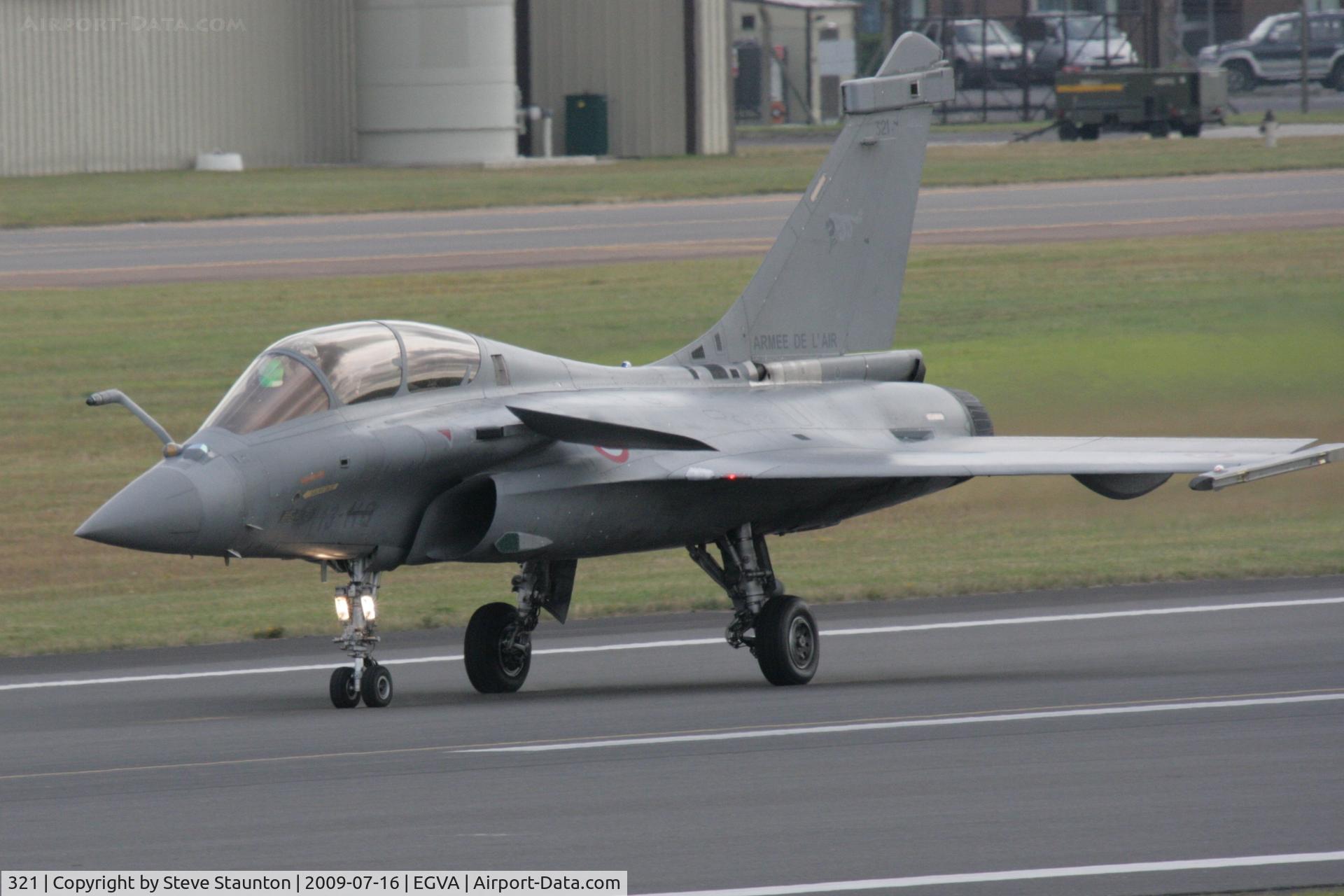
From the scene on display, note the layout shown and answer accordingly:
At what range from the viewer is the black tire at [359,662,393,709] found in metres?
13.5

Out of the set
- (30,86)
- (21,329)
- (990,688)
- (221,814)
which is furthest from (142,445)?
(30,86)

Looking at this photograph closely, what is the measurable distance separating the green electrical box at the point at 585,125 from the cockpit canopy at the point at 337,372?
1841 inches

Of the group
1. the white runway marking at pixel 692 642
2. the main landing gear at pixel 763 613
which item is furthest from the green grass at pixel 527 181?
the main landing gear at pixel 763 613

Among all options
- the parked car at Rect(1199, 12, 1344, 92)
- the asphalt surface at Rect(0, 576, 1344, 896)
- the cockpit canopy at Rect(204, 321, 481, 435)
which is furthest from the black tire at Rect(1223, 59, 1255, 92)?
the cockpit canopy at Rect(204, 321, 481, 435)

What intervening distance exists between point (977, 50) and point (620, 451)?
70217 mm

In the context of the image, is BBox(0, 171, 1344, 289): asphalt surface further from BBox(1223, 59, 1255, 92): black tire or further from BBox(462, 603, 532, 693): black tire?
BBox(1223, 59, 1255, 92): black tire

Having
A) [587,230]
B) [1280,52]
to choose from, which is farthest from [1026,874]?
[1280,52]

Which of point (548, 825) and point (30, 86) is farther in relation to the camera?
point (30, 86)

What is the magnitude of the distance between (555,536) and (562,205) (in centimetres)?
3167

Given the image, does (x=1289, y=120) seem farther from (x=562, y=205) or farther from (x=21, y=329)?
(x=21, y=329)

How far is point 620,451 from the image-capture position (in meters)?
14.3

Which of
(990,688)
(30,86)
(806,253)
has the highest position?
(30,86)

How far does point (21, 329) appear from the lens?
103 feet

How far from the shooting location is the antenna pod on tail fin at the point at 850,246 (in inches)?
652
